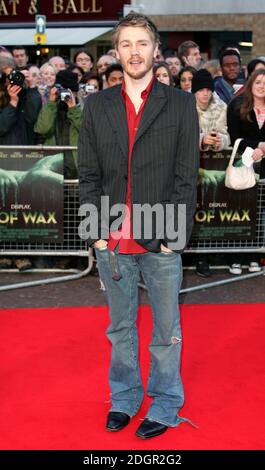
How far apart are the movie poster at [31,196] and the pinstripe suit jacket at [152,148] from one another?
2.99 meters

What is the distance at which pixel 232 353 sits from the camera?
4820mm

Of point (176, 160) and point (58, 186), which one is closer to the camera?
point (176, 160)

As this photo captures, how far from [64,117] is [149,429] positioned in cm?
395

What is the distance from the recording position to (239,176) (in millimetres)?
6215

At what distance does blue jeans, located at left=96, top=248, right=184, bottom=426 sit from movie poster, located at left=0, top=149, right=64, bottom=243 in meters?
2.96

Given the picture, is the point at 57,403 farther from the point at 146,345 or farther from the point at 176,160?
the point at 176,160

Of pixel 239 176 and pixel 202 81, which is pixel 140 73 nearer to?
pixel 239 176

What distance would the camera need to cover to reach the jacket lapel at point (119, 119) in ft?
11.3

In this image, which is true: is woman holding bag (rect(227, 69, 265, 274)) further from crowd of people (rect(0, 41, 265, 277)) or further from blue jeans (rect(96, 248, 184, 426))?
blue jeans (rect(96, 248, 184, 426))

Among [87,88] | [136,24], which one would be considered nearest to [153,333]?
[136,24]

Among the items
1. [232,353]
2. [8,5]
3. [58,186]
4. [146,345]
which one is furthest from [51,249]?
[8,5]

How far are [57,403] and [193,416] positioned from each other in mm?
812

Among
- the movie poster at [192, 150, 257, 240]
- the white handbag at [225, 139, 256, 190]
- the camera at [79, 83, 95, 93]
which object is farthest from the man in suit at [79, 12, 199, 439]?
the camera at [79, 83, 95, 93]

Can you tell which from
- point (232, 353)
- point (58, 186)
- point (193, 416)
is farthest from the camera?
point (58, 186)
